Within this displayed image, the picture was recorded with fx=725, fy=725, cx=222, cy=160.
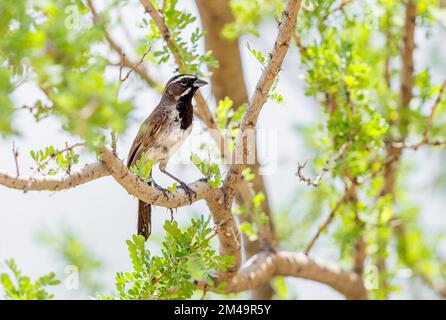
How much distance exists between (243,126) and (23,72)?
1.64 m

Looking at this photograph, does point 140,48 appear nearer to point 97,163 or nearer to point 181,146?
point 181,146

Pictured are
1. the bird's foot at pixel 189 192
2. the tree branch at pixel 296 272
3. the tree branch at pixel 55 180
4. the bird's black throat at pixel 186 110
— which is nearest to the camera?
the tree branch at pixel 55 180

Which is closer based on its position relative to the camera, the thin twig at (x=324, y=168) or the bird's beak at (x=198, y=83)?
the thin twig at (x=324, y=168)

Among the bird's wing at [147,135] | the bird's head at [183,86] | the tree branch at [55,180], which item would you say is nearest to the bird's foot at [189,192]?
the tree branch at [55,180]

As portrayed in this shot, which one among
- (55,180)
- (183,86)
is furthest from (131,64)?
(55,180)

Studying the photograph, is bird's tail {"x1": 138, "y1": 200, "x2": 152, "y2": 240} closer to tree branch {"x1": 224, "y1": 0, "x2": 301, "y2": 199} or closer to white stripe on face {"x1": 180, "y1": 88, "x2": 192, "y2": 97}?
white stripe on face {"x1": 180, "y1": 88, "x2": 192, "y2": 97}

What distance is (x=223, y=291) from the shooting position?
434 centimetres

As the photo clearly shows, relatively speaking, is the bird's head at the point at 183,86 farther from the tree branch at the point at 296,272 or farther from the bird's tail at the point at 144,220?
the tree branch at the point at 296,272

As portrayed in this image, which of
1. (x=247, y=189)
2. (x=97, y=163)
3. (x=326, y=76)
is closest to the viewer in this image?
(x=97, y=163)

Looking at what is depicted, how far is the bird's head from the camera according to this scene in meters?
4.93

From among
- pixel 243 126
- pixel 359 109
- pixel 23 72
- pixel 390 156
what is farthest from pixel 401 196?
pixel 23 72

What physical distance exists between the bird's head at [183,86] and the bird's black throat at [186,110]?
0.7 inches

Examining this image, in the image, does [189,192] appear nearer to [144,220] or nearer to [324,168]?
[324,168]

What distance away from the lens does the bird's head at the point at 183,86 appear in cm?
493
